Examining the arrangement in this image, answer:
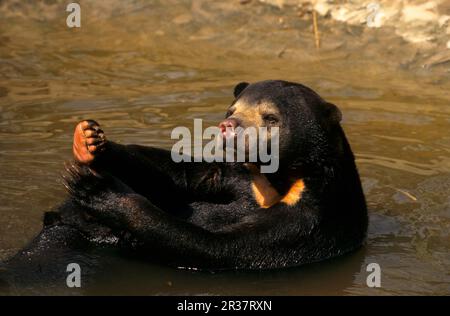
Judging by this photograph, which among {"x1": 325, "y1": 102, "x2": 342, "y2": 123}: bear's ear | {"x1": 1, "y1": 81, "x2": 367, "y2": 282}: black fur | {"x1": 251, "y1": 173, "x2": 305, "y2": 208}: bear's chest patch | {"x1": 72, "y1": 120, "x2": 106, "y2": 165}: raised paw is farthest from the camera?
{"x1": 325, "y1": 102, "x2": 342, "y2": 123}: bear's ear

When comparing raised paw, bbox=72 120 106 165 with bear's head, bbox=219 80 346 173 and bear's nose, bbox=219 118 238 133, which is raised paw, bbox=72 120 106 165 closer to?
bear's nose, bbox=219 118 238 133

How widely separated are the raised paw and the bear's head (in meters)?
1.04

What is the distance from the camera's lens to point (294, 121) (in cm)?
754

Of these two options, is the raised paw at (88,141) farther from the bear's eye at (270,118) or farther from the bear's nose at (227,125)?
the bear's eye at (270,118)

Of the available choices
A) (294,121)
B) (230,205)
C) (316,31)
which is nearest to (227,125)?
(294,121)

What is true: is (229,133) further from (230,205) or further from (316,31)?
(316,31)

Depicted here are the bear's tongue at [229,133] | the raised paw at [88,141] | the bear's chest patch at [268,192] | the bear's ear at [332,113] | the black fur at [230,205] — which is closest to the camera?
the raised paw at [88,141]

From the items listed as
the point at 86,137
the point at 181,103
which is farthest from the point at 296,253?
the point at 181,103

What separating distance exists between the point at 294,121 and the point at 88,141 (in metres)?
1.58

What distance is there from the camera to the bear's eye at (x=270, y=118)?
297 inches

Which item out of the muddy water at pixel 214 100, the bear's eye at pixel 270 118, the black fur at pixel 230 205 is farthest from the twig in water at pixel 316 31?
the bear's eye at pixel 270 118

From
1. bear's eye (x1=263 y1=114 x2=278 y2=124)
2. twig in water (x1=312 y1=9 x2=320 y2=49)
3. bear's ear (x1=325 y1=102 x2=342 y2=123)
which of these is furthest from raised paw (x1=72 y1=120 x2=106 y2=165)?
twig in water (x1=312 y1=9 x2=320 y2=49)

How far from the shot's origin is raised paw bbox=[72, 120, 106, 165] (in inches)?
272
